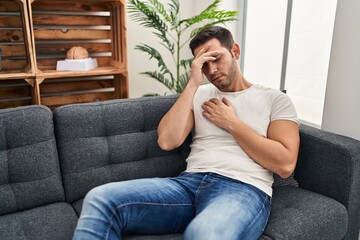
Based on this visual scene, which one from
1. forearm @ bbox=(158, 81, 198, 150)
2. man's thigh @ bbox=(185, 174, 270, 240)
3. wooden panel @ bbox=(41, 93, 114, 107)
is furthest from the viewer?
wooden panel @ bbox=(41, 93, 114, 107)

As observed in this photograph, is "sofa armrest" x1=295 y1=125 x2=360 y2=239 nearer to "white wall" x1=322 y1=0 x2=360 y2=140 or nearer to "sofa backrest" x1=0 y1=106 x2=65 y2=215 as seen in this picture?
"white wall" x1=322 y1=0 x2=360 y2=140

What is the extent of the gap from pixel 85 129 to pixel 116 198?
508 millimetres

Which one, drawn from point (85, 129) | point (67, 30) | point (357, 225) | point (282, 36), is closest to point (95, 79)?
point (67, 30)

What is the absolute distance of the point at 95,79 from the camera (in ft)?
7.96

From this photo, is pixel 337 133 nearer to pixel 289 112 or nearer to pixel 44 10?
pixel 289 112

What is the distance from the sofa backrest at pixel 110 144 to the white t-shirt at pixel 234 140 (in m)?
0.24

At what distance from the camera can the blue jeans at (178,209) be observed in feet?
3.20

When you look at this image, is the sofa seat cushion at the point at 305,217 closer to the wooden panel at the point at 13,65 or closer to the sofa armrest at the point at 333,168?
the sofa armrest at the point at 333,168

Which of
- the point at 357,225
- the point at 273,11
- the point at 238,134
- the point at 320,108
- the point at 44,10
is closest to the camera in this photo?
the point at 238,134

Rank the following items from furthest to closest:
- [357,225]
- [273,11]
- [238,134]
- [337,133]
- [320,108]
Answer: [273,11]
[320,108]
[337,133]
[357,225]
[238,134]

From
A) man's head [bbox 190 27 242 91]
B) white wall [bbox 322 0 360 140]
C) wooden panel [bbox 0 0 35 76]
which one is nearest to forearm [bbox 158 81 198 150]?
man's head [bbox 190 27 242 91]

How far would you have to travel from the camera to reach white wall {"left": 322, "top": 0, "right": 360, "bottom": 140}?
141 cm

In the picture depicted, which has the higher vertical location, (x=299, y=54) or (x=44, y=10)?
(x=44, y=10)

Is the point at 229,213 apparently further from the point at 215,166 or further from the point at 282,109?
the point at 282,109
